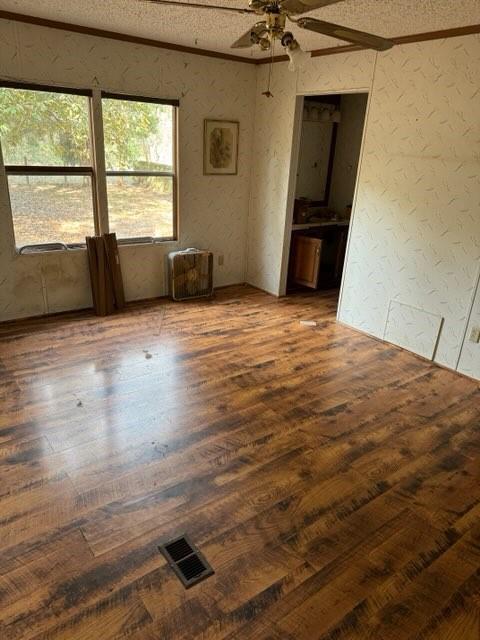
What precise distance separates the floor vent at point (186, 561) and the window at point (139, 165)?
3364mm

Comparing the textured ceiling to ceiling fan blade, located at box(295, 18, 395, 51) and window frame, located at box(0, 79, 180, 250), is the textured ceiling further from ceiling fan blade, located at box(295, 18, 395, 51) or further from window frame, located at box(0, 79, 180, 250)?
ceiling fan blade, located at box(295, 18, 395, 51)

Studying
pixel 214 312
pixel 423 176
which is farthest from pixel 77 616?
pixel 423 176

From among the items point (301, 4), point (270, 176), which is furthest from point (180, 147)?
point (301, 4)

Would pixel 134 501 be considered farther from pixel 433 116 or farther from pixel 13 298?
pixel 433 116

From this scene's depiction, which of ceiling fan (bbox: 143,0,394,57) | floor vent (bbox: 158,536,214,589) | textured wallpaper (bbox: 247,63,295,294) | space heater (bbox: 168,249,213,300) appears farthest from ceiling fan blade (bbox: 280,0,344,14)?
space heater (bbox: 168,249,213,300)

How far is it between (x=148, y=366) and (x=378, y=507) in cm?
198

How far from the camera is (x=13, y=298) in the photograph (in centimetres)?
412

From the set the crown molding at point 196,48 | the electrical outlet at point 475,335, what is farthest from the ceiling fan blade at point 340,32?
the electrical outlet at point 475,335

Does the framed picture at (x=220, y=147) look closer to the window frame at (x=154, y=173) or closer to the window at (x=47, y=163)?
the window frame at (x=154, y=173)

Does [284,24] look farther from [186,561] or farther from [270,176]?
[270,176]

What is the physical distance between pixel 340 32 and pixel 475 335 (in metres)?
2.49

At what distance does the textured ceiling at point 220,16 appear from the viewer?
277cm

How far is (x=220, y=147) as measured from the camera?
4891 mm

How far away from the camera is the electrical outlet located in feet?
11.2
